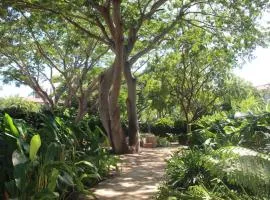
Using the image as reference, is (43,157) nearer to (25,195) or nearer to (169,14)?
(25,195)

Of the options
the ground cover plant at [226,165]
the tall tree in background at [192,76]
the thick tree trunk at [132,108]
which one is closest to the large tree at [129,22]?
the thick tree trunk at [132,108]

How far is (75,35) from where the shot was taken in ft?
62.1

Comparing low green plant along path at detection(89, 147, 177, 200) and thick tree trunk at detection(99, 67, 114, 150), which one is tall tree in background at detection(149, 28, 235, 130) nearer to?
thick tree trunk at detection(99, 67, 114, 150)

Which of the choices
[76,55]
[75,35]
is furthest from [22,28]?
[76,55]

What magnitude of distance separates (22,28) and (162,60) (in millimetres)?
8220

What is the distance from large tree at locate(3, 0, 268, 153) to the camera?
13.7 meters

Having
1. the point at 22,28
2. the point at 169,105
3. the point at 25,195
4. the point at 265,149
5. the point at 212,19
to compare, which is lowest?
the point at 25,195

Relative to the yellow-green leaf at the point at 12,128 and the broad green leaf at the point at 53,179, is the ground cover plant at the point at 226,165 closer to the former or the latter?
the broad green leaf at the point at 53,179

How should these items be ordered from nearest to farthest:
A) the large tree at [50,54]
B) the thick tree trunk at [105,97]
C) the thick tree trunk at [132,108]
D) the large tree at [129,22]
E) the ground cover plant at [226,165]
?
the ground cover plant at [226,165] → the large tree at [129,22] → the thick tree trunk at [105,97] → the thick tree trunk at [132,108] → the large tree at [50,54]

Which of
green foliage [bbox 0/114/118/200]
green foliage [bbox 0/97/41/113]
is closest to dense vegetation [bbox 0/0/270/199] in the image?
green foliage [bbox 0/114/118/200]

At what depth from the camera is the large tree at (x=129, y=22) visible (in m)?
13.7

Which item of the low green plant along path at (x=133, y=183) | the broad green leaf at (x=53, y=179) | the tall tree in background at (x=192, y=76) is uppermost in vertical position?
the tall tree in background at (x=192, y=76)

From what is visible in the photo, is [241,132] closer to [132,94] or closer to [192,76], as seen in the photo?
[132,94]

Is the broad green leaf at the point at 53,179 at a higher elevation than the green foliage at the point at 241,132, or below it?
below
